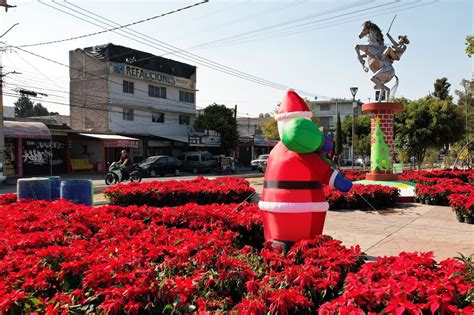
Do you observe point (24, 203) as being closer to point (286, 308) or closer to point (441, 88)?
point (286, 308)

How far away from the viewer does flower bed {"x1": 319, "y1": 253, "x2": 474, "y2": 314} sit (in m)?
2.41

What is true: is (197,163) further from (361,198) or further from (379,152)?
(361,198)

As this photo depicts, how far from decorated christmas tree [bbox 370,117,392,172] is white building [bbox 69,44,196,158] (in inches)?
917

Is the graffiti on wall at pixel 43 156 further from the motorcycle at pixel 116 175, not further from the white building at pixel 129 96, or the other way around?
the motorcycle at pixel 116 175

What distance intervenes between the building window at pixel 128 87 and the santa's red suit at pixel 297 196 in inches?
1242

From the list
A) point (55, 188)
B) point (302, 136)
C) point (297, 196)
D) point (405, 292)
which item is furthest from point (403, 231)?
point (55, 188)

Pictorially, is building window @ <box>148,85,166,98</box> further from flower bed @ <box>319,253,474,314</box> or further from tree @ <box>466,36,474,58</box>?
flower bed @ <box>319,253,474,314</box>

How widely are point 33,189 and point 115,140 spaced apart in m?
21.8

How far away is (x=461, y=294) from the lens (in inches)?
105

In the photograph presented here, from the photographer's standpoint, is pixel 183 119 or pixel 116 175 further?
pixel 183 119

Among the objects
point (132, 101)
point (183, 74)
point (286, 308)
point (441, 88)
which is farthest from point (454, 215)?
point (441, 88)

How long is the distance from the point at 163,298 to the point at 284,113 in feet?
9.70

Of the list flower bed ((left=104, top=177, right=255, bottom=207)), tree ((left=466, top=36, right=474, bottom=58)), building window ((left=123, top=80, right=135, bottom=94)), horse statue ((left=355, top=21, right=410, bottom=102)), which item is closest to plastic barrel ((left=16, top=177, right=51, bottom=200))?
flower bed ((left=104, top=177, right=255, bottom=207))

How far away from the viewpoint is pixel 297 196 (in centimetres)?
457
